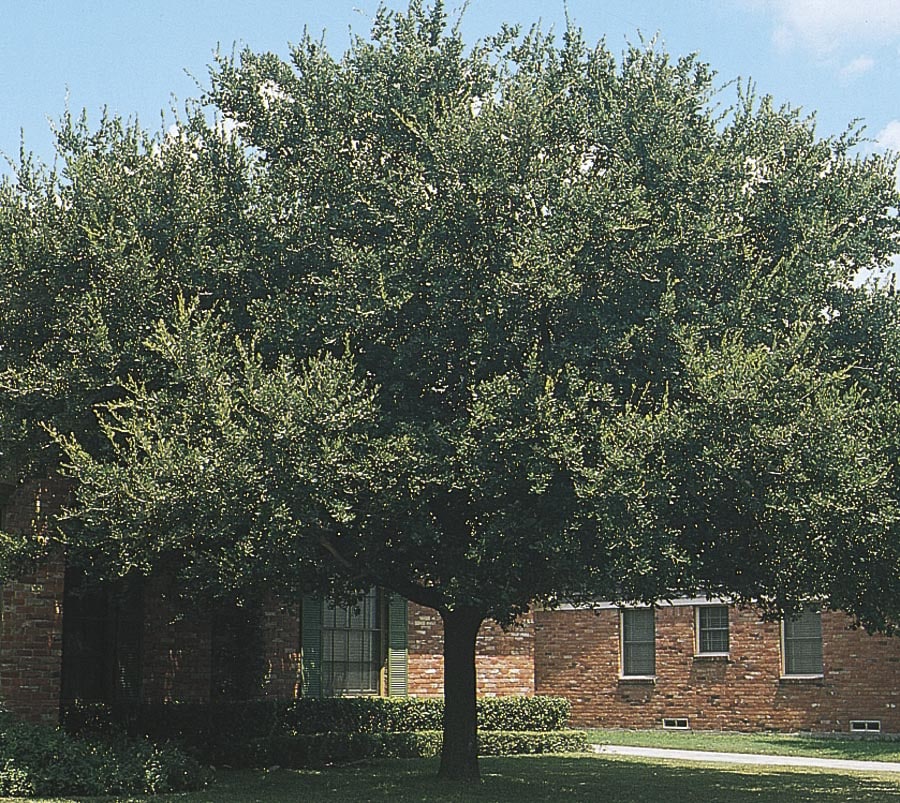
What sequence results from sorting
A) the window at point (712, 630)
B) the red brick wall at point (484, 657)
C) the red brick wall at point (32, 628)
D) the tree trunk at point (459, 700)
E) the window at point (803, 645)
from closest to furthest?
1. the tree trunk at point (459, 700)
2. the red brick wall at point (32, 628)
3. the red brick wall at point (484, 657)
4. the window at point (803, 645)
5. the window at point (712, 630)

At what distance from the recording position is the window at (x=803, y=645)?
31.8 metres

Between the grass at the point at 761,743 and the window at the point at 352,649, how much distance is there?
6452 mm

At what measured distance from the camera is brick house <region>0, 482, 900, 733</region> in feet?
65.2

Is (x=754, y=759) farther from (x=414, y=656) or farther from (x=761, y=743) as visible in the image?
(x=414, y=656)

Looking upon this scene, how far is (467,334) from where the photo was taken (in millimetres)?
15531

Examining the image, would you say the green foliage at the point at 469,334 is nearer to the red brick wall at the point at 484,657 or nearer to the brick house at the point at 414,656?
the brick house at the point at 414,656

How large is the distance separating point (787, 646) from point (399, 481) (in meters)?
19.8

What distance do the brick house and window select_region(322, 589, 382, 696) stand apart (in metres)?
0.03

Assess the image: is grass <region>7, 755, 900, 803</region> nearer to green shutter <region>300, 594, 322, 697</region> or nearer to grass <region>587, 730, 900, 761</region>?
green shutter <region>300, 594, 322, 697</region>

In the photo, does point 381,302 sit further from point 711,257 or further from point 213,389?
point 711,257

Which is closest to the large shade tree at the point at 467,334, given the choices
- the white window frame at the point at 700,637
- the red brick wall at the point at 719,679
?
the red brick wall at the point at 719,679

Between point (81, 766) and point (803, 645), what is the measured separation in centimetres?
1987

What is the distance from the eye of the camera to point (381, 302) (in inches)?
601

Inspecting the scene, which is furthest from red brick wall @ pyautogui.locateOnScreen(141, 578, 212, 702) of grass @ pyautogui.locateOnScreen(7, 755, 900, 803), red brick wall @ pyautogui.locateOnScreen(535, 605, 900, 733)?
red brick wall @ pyautogui.locateOnScreen(535, 605, 900, 733)
